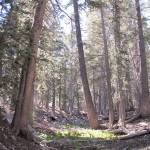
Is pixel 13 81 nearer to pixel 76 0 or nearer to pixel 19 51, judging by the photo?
pixel 19 51

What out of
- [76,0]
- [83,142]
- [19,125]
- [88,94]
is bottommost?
[83,142]

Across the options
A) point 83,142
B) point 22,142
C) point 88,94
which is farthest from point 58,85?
point 22,142

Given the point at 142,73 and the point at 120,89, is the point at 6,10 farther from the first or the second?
the point at 142,73

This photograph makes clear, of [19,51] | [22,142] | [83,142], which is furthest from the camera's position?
[83,142]

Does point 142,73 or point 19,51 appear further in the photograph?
point 142,73

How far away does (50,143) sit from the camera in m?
7.30

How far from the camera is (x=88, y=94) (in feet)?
42.1

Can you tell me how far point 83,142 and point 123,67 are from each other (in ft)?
22.8

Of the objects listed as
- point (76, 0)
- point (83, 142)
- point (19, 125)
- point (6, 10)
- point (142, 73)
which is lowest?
point (83, 142)

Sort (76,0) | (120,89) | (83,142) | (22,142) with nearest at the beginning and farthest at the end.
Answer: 1. (22,142)
2. (83,142)
3. (120,89)
4. (76,0)

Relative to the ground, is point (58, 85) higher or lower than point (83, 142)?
higher

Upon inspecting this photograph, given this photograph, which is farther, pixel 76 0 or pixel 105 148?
pixel 76 0

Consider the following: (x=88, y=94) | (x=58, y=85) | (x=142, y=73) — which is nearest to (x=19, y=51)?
(x=88, y=94)

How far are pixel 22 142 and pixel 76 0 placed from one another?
34.8ft
